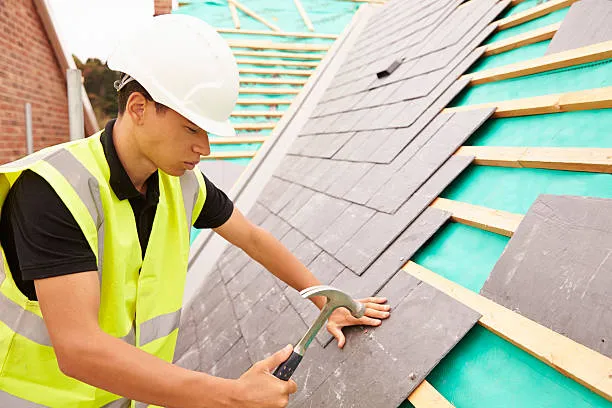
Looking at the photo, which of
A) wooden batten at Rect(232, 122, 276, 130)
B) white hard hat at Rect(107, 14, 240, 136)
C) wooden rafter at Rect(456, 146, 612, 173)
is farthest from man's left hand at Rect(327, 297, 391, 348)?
wooden batten at Rect(232, 122, 276, 130)

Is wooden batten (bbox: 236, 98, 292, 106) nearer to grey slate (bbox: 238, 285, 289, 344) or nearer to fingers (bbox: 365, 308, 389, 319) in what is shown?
grey slate (bbox: 238, 285, 289, 344)

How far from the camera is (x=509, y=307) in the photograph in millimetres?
1394

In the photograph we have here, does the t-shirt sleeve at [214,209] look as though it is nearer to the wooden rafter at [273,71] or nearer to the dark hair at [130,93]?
the dark hair at [130,93]

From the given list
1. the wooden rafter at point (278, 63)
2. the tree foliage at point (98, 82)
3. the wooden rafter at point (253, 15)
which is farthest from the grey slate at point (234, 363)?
the tree foliage at point (98, 82)

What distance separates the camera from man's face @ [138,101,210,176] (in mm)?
1538

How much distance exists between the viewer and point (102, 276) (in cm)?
162

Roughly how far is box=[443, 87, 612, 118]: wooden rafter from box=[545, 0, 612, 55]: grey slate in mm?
332

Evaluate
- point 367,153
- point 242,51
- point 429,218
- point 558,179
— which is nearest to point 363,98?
point 367,153

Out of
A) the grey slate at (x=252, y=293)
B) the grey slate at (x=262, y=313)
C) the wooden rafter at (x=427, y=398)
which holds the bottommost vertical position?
the grey slate at (x=252, y=293)

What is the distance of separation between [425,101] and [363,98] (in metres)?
1.13

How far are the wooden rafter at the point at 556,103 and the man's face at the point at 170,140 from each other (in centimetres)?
141

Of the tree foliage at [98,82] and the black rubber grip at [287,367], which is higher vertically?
the black rubber grip at [287,367]

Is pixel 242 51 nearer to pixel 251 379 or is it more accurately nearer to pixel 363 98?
pixel 363 98

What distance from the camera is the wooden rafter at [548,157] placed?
1.54 m
